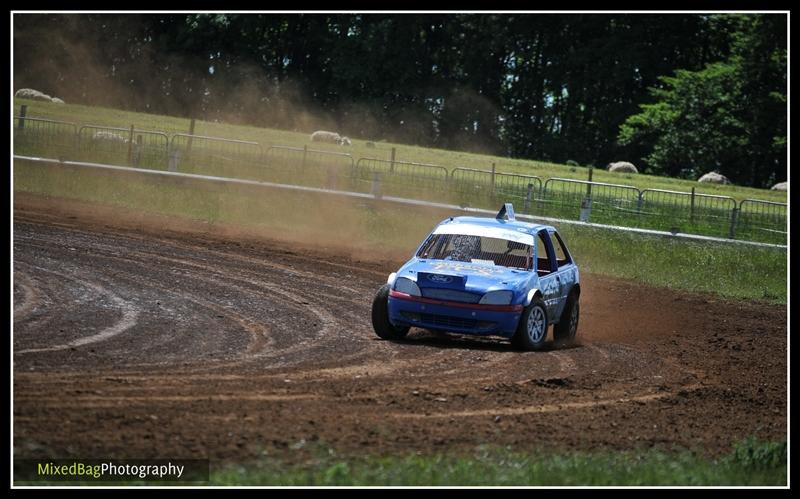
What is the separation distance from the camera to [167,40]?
58312 millimetres

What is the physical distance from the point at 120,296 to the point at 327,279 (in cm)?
478

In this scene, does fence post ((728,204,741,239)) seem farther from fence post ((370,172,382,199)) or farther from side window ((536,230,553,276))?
side window ((536,230,553,276))

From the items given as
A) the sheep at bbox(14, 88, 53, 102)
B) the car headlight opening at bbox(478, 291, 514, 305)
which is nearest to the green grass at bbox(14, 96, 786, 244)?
the sheep at bbox(14, 88, 53, 102)

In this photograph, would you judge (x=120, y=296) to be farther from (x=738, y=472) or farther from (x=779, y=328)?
(x=779, y=328)

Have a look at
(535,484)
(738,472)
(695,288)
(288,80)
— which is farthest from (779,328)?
(288,80)

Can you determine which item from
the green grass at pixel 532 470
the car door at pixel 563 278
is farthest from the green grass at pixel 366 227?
the green grass at pixel 532 470

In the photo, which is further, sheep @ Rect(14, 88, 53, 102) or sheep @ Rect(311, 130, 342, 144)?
sheep @ Rect(14, 88, 53, 102)

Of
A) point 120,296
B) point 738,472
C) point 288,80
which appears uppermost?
point 288,80

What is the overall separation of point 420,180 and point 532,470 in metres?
25.4

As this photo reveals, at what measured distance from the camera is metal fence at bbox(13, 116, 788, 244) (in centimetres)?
3084

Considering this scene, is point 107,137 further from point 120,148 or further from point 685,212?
point 685,212

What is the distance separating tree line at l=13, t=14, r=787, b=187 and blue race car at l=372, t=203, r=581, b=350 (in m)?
38.5

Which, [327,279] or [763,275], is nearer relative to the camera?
[327,279]

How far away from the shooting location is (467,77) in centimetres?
6444
